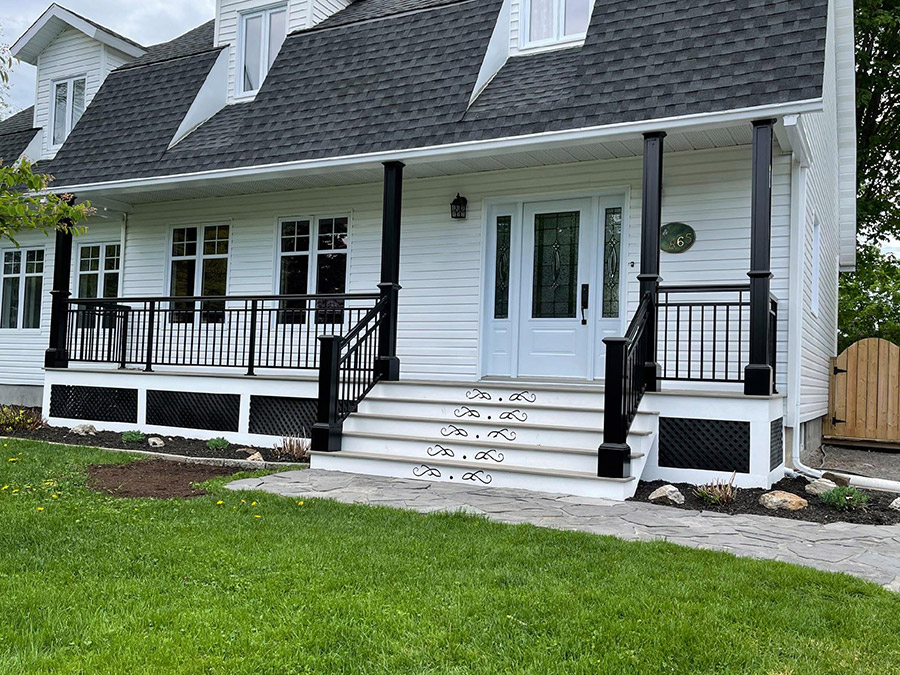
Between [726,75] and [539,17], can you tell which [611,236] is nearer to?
[726,75]

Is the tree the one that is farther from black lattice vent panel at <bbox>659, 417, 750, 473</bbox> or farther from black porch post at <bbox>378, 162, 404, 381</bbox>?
black lattice vent panel at <bbox>659, 417, 750, 473</bbox>

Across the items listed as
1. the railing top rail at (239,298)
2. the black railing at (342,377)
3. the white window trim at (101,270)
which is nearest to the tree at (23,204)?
the black railing at (342,377)

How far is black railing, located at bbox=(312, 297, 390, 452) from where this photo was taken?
7.39m

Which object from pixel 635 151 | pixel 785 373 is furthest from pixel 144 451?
pixel 785 373

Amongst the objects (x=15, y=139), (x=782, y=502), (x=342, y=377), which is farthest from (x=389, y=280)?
(x=15, y=139)

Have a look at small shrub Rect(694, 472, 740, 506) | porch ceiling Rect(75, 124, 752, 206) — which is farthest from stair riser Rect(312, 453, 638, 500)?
porch ceiling Rect(75, 124, 752, 206)

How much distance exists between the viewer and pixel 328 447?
24.1 ft

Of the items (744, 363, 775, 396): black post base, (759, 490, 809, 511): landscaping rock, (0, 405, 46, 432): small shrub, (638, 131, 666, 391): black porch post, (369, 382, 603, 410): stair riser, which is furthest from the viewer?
(0, 405, 46, 432): small shrub

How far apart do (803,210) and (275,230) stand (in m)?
6.39

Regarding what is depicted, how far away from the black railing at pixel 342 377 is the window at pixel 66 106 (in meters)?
7.79

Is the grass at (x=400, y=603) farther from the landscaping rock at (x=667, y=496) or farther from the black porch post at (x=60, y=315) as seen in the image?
the black porch post at (x=60, y=315)

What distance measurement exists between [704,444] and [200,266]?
292 inches

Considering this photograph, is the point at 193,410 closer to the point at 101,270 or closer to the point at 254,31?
the point at 101,270

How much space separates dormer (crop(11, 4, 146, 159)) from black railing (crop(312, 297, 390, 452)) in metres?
7.67
